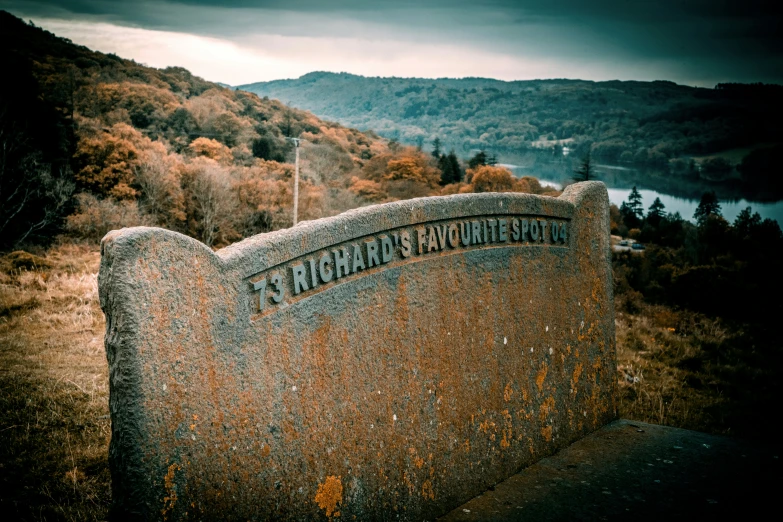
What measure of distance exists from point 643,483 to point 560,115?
104348 mm

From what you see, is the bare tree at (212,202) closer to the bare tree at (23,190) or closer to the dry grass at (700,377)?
the bare tree at (23,190)

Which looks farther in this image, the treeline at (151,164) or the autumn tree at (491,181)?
→ the autumn tree at (491,181)

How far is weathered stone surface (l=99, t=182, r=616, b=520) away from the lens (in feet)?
8.00

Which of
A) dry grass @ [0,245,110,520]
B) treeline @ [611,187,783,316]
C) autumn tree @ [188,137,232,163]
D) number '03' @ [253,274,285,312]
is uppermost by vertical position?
autumn tree @ [188,137,232,163]

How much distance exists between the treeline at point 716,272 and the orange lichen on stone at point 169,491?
17984mm

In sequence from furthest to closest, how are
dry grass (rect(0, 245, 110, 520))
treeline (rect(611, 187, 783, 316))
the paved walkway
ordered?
treeline (rect(611, 187, 783, 316)) → dry grass (rect(0, 245, 110, 520)) → the paved walkway

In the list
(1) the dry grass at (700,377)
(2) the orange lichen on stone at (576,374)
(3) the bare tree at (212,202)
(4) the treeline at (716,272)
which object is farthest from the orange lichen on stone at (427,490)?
(3) the bare tree at (212,202)

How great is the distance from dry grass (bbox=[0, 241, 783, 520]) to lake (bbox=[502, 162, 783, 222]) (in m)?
35.7

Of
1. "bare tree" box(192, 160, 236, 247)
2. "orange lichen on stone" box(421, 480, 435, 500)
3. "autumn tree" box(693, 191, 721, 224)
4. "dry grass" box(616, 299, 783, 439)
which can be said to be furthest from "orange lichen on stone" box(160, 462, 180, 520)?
"autumn tree" box(693, 191, 721, 224)

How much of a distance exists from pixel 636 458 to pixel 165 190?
89.8 feet

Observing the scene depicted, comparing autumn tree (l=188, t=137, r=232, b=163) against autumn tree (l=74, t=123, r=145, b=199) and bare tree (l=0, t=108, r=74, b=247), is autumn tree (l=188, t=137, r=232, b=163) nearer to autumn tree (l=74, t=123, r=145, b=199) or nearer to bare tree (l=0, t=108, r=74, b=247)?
autumn tree (l=74, t=123, r=145, b=199)

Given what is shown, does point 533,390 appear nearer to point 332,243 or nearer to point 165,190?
point 332,243

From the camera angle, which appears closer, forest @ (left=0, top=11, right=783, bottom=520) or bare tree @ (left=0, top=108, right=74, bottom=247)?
forest @ (left=0, top=11, right=783, bottom=520)

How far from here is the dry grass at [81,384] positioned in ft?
14.2
